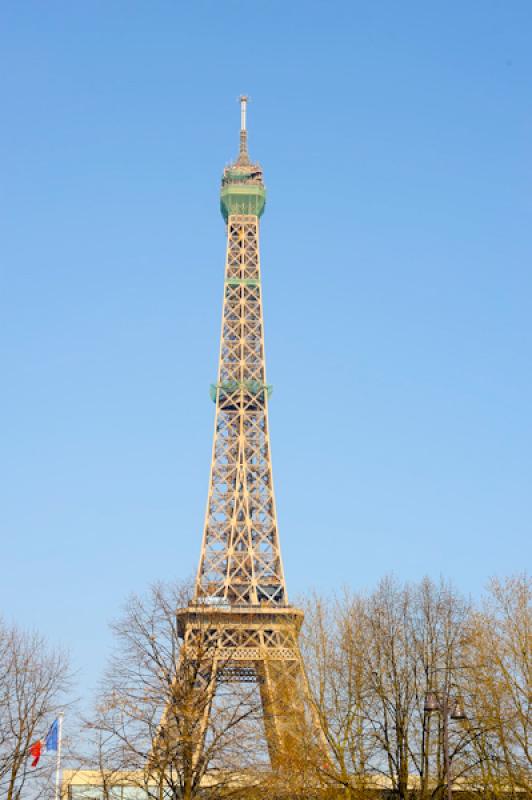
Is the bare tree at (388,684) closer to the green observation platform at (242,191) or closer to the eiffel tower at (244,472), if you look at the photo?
the eiffel tower at (244,472)

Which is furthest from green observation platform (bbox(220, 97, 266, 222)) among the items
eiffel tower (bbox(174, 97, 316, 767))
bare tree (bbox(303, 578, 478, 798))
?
bare tree (bbox(303, 578, 478, 798))

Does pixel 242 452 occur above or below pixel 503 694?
above

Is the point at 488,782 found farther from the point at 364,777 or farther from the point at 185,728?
the point at 185,728

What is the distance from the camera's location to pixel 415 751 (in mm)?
46062

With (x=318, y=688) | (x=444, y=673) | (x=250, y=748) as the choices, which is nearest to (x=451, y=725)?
(x=444, y=673)

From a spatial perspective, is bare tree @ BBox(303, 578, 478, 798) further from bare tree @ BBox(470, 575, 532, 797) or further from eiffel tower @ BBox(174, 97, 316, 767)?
eiffel tower @ BBox(174, 97, 316, 767)

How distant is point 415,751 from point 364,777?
10.5 feet

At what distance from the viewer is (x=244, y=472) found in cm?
10981

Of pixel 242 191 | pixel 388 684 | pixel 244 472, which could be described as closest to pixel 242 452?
pixel 244 472

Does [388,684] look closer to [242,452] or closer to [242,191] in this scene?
[242,452]

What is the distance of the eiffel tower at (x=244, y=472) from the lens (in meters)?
97.9

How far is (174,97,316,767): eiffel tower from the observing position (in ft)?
321

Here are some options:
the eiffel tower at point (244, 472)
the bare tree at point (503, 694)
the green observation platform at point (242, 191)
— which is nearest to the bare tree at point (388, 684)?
the bare tree at point (503, 694)

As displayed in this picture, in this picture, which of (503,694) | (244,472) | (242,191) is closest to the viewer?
(503,694)
